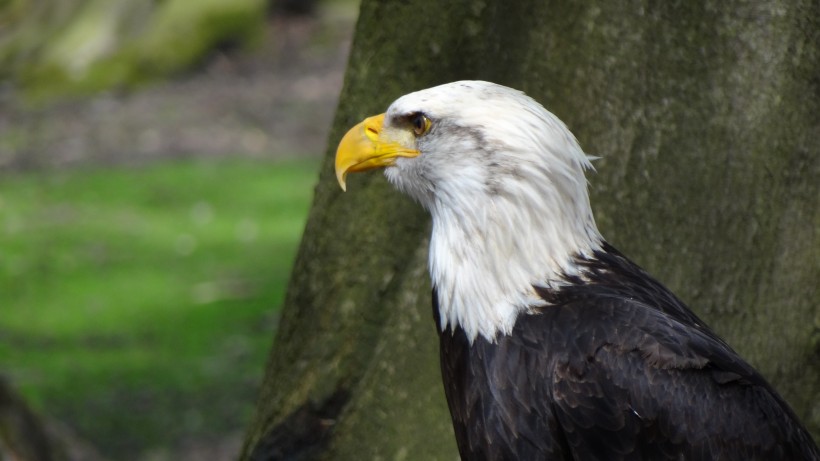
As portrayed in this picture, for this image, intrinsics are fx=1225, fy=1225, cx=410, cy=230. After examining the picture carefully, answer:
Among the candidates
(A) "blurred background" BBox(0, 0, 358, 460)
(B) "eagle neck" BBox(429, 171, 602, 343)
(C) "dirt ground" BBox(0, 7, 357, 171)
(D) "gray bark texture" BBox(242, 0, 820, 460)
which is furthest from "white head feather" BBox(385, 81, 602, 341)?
(C) "dirt ground" BBox(0, 7, 357, 171)

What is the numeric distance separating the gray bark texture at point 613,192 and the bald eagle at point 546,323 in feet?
1.69

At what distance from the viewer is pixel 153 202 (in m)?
11.4

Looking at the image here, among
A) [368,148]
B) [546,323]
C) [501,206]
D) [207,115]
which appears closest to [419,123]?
[368,148]

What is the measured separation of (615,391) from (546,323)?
0.28 m

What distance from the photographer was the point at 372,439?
4.32 m

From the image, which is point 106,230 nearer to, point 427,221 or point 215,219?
point 215,219

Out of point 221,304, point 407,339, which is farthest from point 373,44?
point 221,304

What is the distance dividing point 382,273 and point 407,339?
25cm

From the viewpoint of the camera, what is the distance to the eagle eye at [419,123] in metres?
3.67

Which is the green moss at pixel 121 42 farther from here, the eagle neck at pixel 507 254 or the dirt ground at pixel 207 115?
the eagle neck at pixel 507 254

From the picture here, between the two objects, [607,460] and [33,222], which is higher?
[607,460]

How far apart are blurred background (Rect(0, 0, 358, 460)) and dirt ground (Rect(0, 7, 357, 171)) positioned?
0.03 metres

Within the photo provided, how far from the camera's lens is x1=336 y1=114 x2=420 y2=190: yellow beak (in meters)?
3.79

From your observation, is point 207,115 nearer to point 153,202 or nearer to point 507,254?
point 153,202
